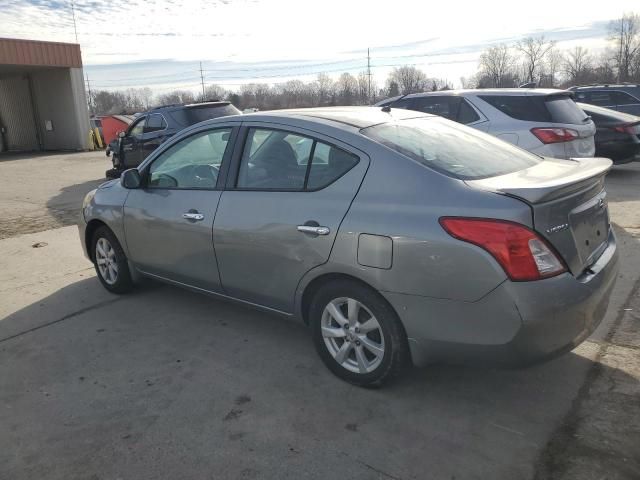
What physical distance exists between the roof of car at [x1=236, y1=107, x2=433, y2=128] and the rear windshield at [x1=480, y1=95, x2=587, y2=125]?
3852 mm

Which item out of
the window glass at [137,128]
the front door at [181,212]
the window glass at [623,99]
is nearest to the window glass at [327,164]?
the front door at [181,212]

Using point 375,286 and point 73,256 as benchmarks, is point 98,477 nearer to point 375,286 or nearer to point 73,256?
point 375,286

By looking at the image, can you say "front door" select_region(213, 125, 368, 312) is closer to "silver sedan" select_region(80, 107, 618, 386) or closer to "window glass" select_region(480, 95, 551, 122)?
"silver sedan" select_region(80, 107, 618, 386)

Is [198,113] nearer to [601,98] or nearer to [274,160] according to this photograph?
[274,160]

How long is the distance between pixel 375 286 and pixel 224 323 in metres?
1.82

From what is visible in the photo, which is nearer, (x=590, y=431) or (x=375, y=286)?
(x=590, y=431)

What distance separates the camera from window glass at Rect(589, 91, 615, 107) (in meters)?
14.3

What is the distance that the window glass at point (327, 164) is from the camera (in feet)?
10.6

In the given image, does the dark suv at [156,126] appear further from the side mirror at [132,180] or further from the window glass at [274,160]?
the window glass at [274,160]

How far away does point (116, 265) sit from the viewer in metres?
5.02

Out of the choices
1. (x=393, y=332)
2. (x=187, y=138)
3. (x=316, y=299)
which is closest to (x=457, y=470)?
(x=393, y=332)

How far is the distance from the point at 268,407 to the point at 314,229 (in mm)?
1068

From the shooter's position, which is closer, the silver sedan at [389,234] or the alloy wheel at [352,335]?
the silver sedan at [389,234]

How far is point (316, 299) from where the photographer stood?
11.0ft
